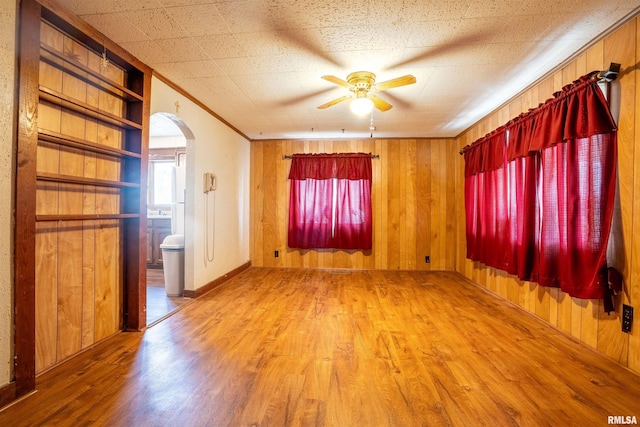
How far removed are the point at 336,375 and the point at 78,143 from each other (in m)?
2.25

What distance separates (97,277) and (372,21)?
2723 millimetres

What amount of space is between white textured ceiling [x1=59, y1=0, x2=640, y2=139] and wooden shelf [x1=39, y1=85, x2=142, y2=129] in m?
0.57

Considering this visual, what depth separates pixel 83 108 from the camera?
194 cm

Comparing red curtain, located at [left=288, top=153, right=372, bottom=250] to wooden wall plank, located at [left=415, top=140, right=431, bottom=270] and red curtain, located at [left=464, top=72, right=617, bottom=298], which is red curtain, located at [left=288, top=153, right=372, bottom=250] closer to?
wooden wall plank, located at [left=415, top=140, right=431, bottom=270]

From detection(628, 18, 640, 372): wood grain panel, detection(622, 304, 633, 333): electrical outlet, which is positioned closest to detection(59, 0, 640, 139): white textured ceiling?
detection(628, 18, 640, 372): wood grain panel

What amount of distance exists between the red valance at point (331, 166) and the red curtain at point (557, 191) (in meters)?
1.98

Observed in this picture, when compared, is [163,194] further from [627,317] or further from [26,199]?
[627,317]

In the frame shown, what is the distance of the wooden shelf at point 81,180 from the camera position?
5.57ft

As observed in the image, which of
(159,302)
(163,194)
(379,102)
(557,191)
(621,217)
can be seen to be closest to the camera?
(621,217)

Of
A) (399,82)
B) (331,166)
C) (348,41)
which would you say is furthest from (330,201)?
(348,41)

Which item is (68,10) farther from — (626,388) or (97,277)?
(626,388)

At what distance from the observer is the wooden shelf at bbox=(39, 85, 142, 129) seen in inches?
67.0

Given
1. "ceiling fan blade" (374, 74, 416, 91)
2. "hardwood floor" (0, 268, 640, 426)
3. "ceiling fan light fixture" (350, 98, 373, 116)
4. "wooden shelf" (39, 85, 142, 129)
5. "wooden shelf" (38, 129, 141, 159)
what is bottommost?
"hardwood floor" (0, 268, 640, 426)

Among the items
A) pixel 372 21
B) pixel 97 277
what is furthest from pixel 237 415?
pixel 372 21
